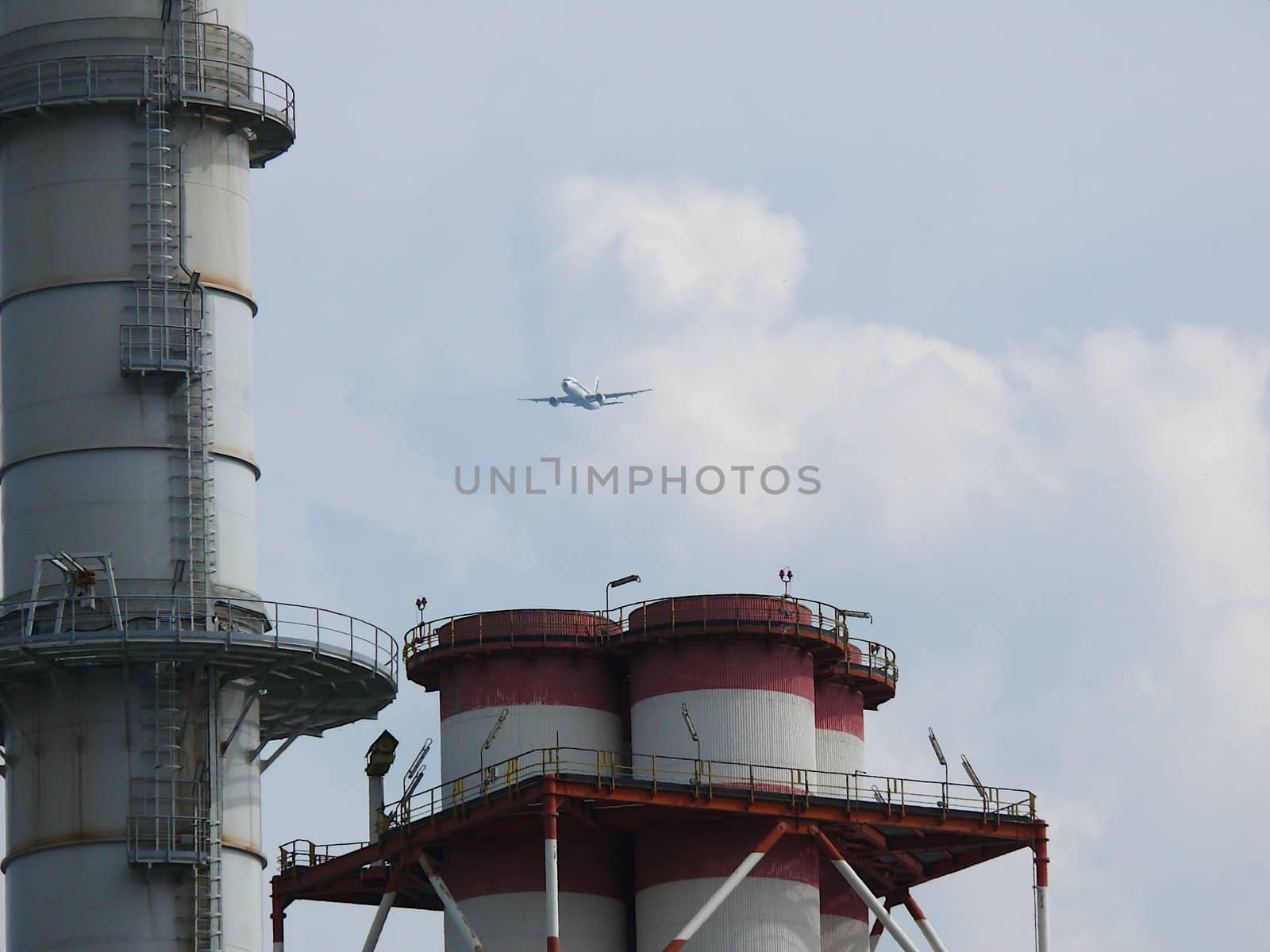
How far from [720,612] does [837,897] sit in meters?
10.3

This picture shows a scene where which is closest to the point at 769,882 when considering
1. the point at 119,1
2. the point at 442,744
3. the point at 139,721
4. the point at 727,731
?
the point at 727,731

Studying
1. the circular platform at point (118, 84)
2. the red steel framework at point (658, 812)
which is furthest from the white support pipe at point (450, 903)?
the circular platform at point (118, 84)

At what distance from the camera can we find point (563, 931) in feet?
325

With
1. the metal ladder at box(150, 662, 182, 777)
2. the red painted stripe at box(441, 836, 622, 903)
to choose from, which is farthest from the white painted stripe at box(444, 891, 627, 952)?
the metal ladder at box(150, 662, 182, 777)

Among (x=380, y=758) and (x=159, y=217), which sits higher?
(x=159, y=217)

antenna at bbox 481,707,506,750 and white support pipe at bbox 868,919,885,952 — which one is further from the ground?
antenna at bbox 481,707,506,750

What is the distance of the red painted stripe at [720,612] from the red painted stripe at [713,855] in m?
6.52

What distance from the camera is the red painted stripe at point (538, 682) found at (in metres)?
102

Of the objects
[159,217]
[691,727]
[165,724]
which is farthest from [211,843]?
[159,217]

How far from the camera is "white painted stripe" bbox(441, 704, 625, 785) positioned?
10175 cm

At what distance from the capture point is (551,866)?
93875 mm

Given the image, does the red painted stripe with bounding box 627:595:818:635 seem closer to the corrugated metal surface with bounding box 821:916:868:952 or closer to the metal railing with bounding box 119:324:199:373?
the corrugated metal surface with bounding box 821:916:868:952

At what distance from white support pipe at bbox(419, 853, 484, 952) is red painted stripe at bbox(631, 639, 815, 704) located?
27.2ft

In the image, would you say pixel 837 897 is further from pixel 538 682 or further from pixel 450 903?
pixel 450 903
